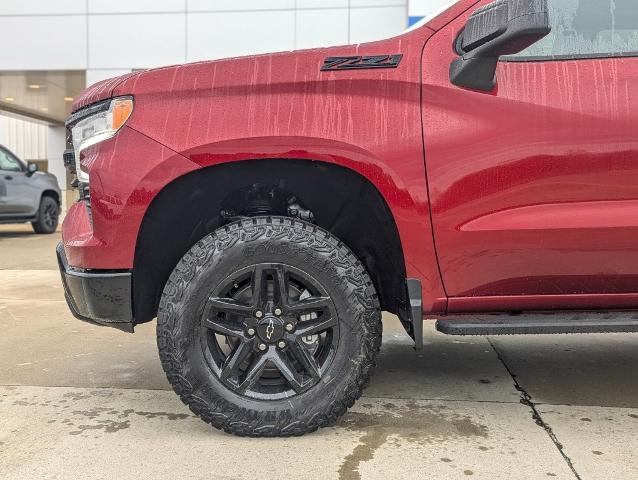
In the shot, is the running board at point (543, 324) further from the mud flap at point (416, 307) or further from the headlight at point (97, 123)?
the headlight at point (97, 123)

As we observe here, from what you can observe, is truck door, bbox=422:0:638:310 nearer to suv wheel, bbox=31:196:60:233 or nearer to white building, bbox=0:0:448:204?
suv wheel, bbox=31:196:60:233

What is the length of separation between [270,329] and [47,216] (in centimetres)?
1062

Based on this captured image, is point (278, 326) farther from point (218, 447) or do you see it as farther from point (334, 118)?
point (334, 118)

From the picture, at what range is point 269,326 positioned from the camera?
95.0 inches

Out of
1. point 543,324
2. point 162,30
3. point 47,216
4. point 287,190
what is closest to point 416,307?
point 543,324

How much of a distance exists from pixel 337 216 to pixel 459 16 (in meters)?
0.98

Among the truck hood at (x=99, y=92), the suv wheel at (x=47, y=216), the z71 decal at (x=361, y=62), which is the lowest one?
the suv wheel at (x=47, y=216)

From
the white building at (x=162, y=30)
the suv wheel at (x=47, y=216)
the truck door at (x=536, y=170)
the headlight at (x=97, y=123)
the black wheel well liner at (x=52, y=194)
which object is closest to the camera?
the truck door at (x=536, y=170)

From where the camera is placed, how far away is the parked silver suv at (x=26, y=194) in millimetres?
10469

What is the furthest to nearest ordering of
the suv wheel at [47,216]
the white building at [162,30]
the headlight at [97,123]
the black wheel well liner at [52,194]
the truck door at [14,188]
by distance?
the white building at [162,30] < the black wheel well liner at [52,194] < the suv wheel at [47,216] < the truck door at [14,188] < the headlight at [97,123]

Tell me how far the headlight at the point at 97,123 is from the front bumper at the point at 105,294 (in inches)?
16.8

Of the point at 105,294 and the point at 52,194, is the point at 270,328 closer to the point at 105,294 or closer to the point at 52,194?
the point at 105,294

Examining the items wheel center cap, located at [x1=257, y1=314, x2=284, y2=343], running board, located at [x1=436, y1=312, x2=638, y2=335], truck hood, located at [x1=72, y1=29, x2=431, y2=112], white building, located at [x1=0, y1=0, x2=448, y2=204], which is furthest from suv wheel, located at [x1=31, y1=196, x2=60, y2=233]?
running board, located at [x1=436, y1=312, x2=638, y2=335]

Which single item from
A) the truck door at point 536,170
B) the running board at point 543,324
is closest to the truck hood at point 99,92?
the truck door at point 536,170
